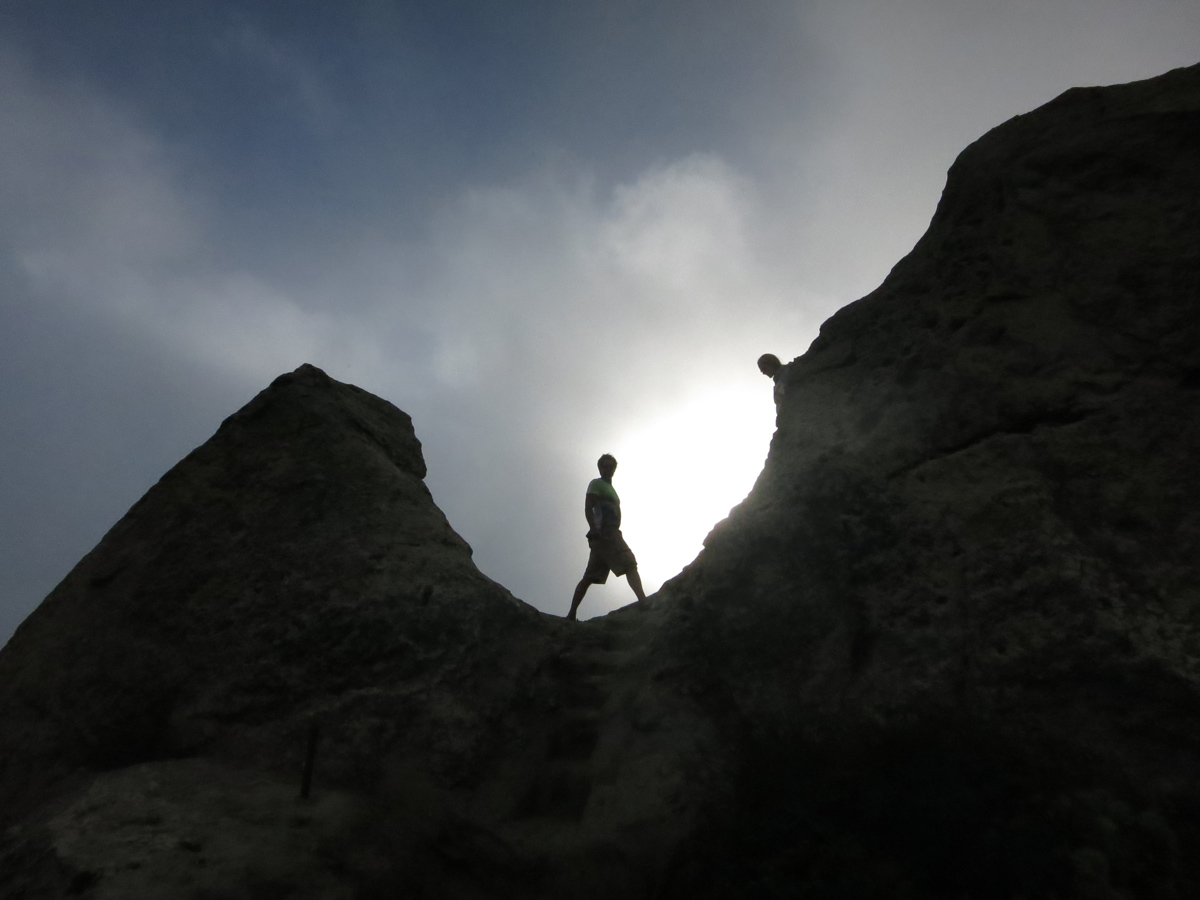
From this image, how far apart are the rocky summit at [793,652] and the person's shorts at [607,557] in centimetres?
286

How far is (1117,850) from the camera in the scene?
340 centimetres

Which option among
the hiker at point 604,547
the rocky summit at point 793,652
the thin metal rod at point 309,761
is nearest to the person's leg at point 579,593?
the hiker at point 604,547

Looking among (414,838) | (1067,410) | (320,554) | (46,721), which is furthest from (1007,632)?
(46,721)

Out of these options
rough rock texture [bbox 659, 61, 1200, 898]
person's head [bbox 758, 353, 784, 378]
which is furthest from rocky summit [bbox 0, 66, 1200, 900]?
person's head [bbox 758, 353, 784, 378]

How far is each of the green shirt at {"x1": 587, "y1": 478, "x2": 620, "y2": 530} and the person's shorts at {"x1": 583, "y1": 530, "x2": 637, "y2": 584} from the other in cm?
13

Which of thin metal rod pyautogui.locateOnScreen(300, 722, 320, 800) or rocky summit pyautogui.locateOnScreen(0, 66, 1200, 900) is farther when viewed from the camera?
thin metal rod pyautogui.locateOnScreen(300, 722, 320, 800)

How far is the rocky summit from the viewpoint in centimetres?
376

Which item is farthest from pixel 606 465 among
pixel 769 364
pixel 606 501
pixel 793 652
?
pixel 793 652

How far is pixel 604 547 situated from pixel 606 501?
1.84 feet

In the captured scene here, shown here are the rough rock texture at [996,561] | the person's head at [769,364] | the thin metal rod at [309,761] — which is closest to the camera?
the rough rock texture at [996,561]

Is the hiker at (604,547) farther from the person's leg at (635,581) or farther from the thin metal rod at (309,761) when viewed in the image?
the thin metal rod at (309,761)

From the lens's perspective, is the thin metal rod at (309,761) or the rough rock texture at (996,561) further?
the thin metal rod at (309,761)

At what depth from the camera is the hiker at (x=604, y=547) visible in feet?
31.3

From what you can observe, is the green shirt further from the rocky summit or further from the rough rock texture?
the rough rock texture
